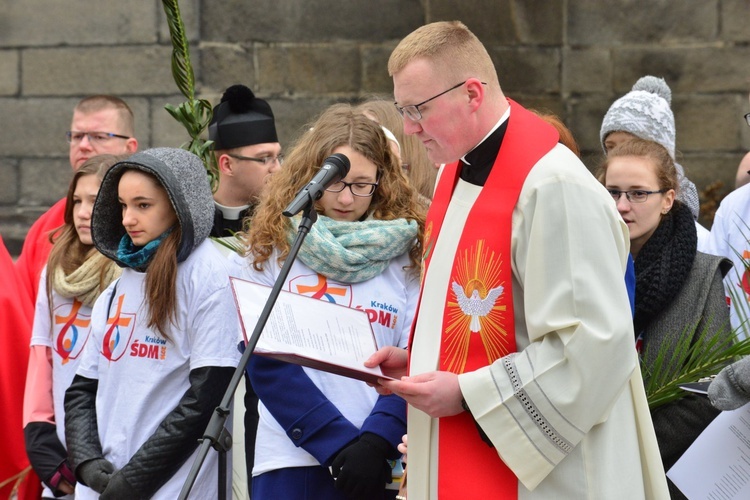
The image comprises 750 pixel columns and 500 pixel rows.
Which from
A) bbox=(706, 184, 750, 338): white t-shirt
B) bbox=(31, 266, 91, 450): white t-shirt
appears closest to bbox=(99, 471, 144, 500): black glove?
bbox=(31, 266, 91, 450): white t-shirt

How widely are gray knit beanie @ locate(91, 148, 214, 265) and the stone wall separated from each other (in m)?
3.34

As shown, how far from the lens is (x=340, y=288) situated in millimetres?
3770

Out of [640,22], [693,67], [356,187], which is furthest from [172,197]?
[693,67]

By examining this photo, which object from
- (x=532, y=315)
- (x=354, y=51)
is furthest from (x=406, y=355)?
(x=354, y=51)

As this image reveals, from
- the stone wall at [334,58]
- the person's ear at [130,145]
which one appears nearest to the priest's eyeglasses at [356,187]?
the person's ear at [130,145]

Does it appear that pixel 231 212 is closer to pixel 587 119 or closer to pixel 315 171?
pixel 315 171

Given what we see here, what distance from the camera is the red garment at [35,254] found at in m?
5.20

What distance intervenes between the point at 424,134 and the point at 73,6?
519 cm

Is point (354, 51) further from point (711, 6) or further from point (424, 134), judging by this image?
point (424, 134)

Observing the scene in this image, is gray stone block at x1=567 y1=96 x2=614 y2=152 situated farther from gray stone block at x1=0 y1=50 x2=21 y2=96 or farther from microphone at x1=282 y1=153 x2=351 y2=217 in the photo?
microphone at x1=282 y1=153 x2=351 y2=217

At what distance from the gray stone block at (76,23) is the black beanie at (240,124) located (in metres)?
2.40

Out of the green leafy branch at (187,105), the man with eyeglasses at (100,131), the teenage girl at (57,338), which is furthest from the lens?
the man with eyeglasses at (100,131)

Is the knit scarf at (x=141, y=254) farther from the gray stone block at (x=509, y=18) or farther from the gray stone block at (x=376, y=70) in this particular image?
the gray stone block at (x=509, y=18)

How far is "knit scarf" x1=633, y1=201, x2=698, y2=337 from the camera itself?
3.66 meters
